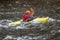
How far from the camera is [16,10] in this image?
68.9ft

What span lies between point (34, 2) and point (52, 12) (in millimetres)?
5112

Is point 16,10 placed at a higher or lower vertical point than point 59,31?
higher

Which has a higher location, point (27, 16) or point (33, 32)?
point (27, 16)

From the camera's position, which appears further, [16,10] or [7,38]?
[16,10]

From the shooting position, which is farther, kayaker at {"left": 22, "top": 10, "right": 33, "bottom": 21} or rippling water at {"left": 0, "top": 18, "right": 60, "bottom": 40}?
kayaker at {"left": 22, "top": 10, "right": 33, "bottom": 21}

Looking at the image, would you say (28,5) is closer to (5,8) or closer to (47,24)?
(5,8)

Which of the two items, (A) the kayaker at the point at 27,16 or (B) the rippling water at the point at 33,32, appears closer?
(B) the rippling water at the point at 33,32

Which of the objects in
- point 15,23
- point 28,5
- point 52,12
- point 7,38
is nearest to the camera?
point 7,38

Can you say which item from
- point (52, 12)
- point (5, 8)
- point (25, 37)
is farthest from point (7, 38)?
point (5, 8)

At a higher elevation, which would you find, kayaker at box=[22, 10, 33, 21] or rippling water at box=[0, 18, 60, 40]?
kayaker at box=[22, 10, 33, 21]

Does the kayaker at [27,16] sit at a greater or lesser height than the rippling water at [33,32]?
greater

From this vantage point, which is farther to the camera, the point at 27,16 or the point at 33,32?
the point at 27,16

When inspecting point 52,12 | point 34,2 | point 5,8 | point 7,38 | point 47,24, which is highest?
point 34,2

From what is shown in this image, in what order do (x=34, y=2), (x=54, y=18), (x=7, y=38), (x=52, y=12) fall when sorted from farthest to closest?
(x=34, y=2) → (x=52, y=12) → (x=54, y=18) → (x=7, y=38)
